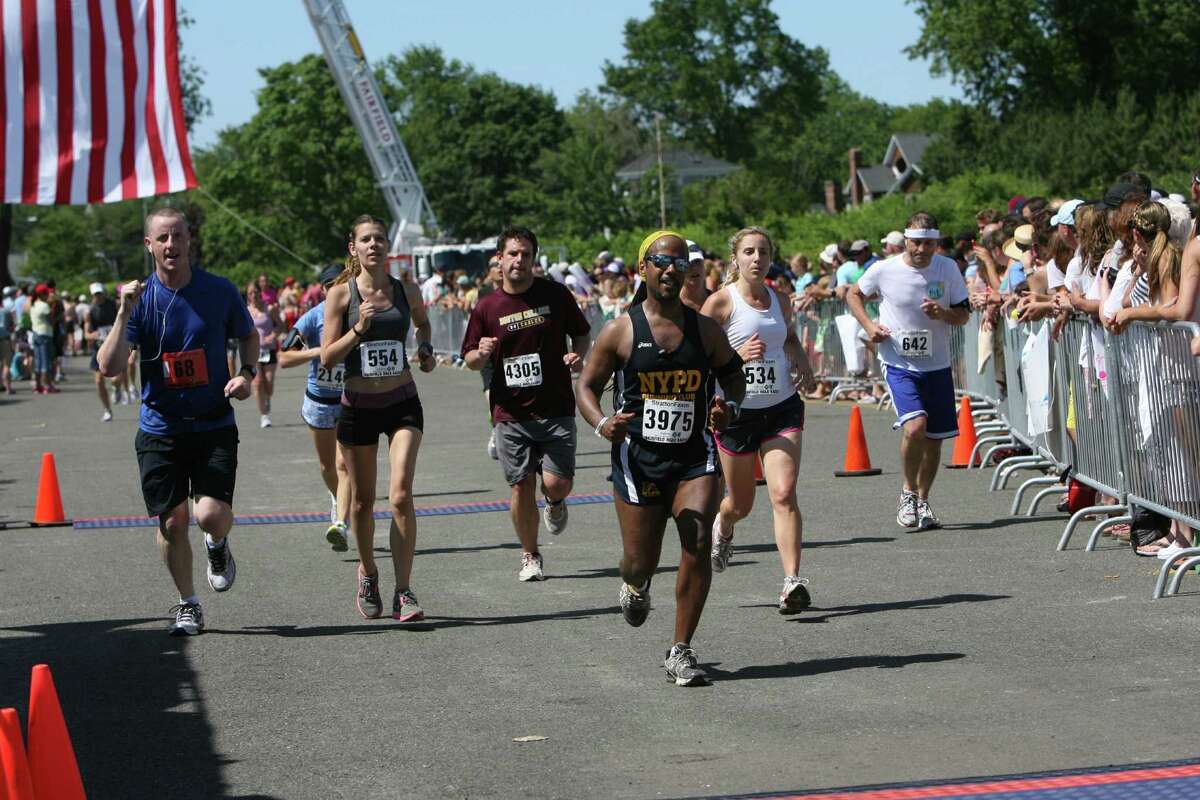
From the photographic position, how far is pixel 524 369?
10141 mm

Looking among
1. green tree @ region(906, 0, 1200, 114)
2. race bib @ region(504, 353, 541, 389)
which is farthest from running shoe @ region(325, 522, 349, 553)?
green tree @ region(906, 0, 1200, 114)

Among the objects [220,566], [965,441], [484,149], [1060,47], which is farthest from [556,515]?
[484,149]

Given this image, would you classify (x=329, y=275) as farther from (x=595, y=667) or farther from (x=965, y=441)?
(x=965, y=441)

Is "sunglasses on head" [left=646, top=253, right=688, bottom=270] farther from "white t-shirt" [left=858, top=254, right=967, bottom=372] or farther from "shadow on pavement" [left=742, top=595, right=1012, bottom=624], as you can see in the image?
"white t-shirt" [left=858, top=254, right=967, bottom=372]

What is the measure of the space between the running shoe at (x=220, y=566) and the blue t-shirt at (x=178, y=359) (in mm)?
568

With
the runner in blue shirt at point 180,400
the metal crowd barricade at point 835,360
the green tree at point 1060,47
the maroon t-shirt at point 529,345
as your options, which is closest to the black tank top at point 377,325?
the runner in blue shirt at point 180,400

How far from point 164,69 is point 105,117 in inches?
16.9

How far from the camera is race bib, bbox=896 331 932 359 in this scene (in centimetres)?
1165

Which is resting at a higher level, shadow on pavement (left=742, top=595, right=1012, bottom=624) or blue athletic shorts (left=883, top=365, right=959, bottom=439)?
blue athletic shorts (left=883, top=365, right=959, bottom=439)

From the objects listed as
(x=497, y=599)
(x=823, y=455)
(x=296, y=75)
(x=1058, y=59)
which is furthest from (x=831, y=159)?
(x=497, y=599)

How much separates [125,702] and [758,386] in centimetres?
360

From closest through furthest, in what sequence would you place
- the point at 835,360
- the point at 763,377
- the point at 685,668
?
the point at 685,668, the point at 763,377, the point at 835,360

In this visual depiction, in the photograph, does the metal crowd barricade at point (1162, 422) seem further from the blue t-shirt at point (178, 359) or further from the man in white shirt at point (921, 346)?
the blue t-shirt at point (178, 359)

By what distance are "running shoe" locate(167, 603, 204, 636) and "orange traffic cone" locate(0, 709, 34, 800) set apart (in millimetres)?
3897
